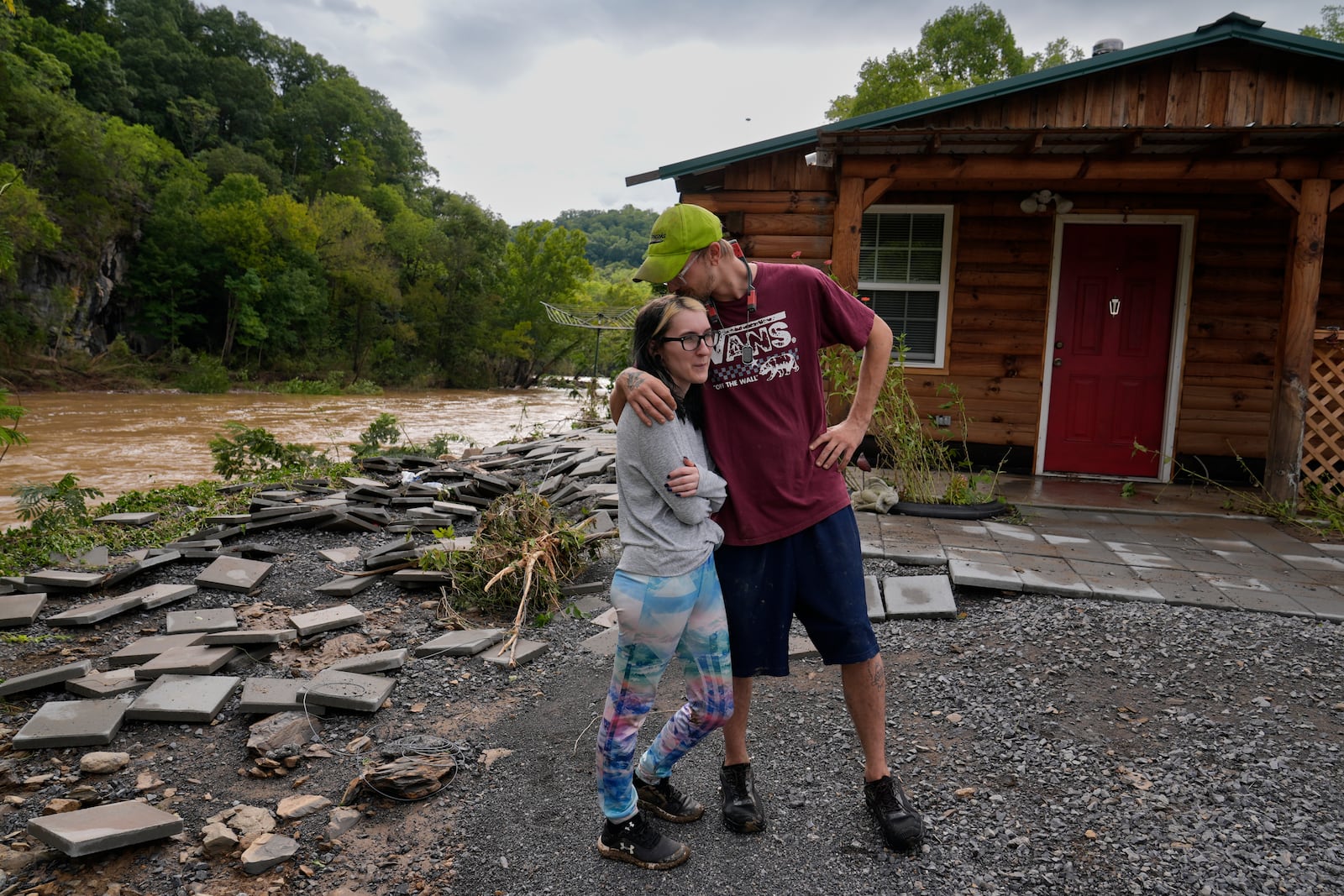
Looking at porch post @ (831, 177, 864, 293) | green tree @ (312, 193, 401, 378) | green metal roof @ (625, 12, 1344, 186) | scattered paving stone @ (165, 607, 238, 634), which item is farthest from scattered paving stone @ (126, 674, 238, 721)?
green tree @ (312, 193, 401, 378)

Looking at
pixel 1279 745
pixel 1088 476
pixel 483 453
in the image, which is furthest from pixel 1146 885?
pixel 483 453

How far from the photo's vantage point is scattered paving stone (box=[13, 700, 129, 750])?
3109mm

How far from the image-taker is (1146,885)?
2221 mm

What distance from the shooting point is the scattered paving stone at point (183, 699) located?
10.8ft

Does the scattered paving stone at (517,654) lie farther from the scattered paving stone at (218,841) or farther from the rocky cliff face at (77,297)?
the rocky cliff face at (77,297)

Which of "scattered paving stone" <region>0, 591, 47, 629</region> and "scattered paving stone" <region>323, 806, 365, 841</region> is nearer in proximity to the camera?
"scattered paving stone" <region>323, 806, 365, 841</region>

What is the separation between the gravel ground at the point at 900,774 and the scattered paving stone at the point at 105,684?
0.17 meters

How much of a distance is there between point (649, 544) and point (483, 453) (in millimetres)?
8866

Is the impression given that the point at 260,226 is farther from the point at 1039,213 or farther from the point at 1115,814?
the point at 1115,814

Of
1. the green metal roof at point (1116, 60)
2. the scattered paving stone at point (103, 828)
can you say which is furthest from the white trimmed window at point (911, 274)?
the scattered paving stone at point (103, 828)

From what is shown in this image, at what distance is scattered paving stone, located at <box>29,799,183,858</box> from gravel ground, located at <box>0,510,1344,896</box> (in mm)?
77

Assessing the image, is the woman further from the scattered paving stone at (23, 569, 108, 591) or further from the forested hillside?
the forested hillside

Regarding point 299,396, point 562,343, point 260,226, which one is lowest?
point 299,396

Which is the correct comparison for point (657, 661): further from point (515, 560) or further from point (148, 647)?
point (148, 647)
